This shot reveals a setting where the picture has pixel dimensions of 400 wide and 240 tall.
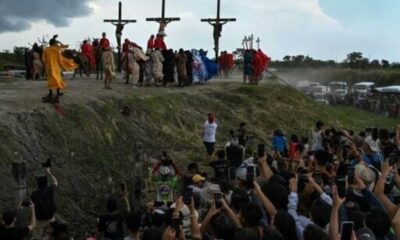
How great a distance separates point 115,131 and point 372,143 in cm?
639

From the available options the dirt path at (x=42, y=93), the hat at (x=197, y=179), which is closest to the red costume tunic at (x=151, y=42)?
the dirt path at (x=42, y=93)

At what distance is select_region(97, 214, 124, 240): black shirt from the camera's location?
7.93m

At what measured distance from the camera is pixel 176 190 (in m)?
12.0

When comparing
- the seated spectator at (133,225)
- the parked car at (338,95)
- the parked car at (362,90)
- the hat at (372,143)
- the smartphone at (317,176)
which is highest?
the smartphone at (317,176)

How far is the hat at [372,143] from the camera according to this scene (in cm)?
1168

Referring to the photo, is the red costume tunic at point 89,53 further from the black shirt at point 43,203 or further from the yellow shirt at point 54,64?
the black shirt at point 43,203

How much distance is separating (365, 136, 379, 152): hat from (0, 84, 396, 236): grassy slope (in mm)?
5086

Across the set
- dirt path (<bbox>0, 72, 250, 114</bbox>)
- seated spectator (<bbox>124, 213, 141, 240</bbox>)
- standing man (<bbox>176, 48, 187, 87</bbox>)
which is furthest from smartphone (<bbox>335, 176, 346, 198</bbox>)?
standing man (<bbox>176, 48, 187, 87</bbox>)

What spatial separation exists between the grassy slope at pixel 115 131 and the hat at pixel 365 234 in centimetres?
672

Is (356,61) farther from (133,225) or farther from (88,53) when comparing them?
(133,225)

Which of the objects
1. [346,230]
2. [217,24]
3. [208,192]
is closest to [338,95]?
[217,24]

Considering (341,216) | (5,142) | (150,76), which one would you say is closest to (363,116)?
(150,76)

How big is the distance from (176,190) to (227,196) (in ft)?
12.7

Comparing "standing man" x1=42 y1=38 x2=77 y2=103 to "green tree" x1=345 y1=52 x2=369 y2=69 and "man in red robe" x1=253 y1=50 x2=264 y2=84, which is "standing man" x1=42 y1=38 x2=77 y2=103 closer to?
"man in red robe" x1=253 y1=50 x2=264 y2=84
